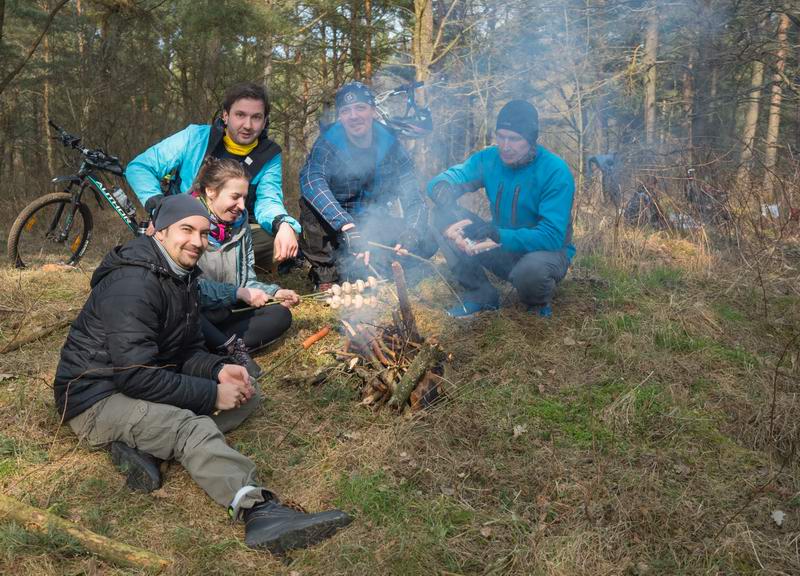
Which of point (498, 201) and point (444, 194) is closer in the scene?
point (498, 201)

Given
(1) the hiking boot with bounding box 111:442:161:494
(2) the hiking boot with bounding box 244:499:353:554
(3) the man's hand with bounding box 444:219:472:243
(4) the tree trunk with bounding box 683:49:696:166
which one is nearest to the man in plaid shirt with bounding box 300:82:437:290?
(3) the man's hand with bounding box 444:219:472:243

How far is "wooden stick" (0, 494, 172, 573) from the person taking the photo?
2.04m

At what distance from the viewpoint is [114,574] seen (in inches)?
79.5

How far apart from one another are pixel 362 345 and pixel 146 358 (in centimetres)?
131

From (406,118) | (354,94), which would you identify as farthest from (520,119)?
(406,118)

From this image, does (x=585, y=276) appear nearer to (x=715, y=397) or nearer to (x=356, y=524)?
(x=715, y=397)

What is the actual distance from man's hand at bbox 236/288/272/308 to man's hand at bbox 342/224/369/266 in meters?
0.94

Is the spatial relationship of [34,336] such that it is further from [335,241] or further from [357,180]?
[357,180]

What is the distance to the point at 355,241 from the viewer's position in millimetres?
4438

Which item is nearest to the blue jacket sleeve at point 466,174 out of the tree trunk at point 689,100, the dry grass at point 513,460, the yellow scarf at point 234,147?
the dry grass at point 513,460

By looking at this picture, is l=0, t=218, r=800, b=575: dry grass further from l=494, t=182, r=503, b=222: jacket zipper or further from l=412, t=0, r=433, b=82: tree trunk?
l=412, t=0, r=433, b=82: tree trunk

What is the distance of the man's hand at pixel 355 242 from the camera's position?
441 centimetres

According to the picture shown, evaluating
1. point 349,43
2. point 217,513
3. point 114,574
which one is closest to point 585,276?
point 217,513

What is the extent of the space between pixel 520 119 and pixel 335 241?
1.80 m
